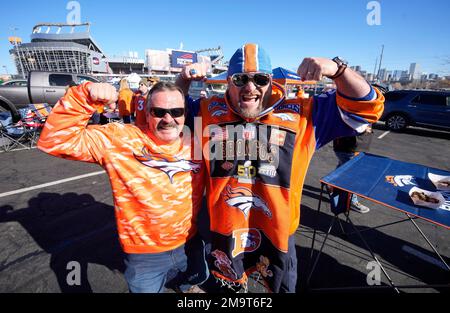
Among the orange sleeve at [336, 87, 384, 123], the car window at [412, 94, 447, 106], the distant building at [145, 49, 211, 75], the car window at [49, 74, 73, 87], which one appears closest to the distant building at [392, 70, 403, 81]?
the distant building at [145, 49, 211, 75]

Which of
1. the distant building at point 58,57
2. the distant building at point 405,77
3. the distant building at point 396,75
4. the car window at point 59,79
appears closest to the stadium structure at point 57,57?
the distant building at point 58,57

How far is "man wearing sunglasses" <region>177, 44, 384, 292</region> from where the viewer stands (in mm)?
1457

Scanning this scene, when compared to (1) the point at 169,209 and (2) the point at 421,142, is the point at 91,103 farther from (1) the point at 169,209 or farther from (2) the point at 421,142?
(2) the point at 421,142

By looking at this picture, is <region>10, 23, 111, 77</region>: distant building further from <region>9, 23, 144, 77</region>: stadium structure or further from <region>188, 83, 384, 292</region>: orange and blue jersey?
<region>188, 83, 384, 292</region>: orange and blue jersey

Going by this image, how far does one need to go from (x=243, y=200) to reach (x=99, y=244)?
2.47m

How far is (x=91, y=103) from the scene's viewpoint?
139 centimetres

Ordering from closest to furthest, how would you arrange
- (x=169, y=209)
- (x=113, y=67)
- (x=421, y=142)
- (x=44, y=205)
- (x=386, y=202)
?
(x=169, y=209)
(x=386, y=202)
(x=44, y=205)
(x=421, y=142)
(x=113, y=67)

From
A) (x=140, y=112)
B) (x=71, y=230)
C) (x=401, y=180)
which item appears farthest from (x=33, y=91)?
(x=401, y=180)

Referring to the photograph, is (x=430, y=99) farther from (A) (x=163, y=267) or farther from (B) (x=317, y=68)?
(A) (x=163, y=267)

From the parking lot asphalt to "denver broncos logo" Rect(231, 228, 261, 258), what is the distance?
3.49 feet

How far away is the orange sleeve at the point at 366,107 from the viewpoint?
1.27m

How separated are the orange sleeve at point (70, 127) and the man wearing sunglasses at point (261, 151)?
693 mm
